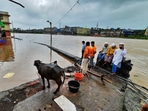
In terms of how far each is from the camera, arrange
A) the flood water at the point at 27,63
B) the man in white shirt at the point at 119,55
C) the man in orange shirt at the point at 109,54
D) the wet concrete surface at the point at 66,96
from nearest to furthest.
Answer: the wet concrete surface at the point at 66,96
the man in white shirt at the point at 119,55
the man in orange shirt at the point at 109,54
the flood water at the point at 27,63

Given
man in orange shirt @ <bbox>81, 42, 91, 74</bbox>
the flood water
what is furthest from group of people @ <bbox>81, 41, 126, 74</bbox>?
the flood water

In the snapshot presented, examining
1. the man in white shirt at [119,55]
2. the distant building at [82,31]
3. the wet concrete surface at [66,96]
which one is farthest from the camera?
the distant building at [82,31]

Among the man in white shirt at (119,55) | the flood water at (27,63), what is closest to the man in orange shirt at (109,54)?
the man in white shirt at (119,55)

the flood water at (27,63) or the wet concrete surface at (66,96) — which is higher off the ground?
the wet concrete surface at (66,96)

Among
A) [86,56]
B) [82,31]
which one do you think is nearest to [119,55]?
[86,56]

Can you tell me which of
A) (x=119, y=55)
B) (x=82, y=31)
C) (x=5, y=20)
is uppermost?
(x=5, y=20)

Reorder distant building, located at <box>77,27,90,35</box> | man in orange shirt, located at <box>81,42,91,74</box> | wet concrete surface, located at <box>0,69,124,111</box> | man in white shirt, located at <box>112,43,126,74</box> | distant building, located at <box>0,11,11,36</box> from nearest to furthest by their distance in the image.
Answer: wet concrete surface, located at <box>0,69,124,111</box>
man in white shirt, located at <box>112,43,126,74</box>
man in orange shirt, located at <box>81,42,91,74</box>
distant building, located at <box>0,11,11,36</box>
distant building, located at <box>77,27,90,35</box>

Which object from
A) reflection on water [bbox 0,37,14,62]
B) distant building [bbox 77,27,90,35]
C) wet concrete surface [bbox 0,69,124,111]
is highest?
distant building [bbox 77,27,90,35]

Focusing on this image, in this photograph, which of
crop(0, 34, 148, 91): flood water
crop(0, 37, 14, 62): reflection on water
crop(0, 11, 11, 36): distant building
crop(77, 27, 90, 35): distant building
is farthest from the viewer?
crop(77, 27, 90, 35): distant building

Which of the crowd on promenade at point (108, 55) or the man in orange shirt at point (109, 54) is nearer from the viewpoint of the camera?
the crowd on promenade at point (108, 55)

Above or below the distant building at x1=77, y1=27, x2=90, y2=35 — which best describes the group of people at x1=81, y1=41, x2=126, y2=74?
below

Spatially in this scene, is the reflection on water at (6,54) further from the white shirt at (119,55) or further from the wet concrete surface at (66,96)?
the white shirt at (119,55)

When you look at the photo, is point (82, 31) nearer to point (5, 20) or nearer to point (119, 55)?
point (5, 20)

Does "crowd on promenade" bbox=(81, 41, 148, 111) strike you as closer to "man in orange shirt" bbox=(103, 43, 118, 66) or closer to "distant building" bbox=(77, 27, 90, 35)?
"man in orange shirt" bbox=(103, 43, 118, 66)
